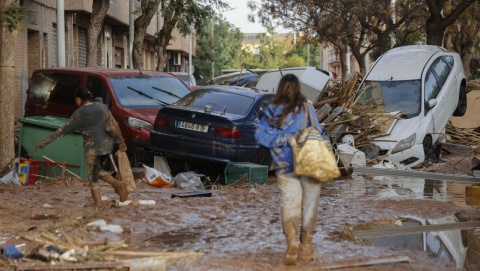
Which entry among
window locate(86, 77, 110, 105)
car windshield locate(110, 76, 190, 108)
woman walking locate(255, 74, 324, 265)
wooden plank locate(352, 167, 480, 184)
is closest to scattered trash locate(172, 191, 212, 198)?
car windshield locate(110, 76, 190, 108)

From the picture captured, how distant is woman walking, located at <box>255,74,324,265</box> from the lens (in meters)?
7.69

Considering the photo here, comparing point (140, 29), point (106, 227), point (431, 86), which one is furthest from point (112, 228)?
point (140, 29)

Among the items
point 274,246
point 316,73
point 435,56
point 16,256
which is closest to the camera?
point 16,256

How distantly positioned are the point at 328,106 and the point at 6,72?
6.99m

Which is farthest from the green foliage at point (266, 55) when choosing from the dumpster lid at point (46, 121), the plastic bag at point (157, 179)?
the plastic bag at point (157, 179)

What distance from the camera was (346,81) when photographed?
21.4 metres

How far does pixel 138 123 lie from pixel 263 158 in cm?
227

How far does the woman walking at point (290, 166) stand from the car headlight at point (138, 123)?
26.0ft

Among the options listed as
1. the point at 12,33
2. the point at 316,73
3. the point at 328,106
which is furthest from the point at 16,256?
the point at 316,73

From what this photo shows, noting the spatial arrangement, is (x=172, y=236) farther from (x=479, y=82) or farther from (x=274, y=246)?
(x=479, y=82)

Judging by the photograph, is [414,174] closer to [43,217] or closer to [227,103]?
[227,103]

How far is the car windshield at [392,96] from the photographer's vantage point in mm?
18469

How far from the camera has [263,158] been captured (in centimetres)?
1488

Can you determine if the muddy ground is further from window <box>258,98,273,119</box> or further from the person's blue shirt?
window <box>258,98,273,119</box>
